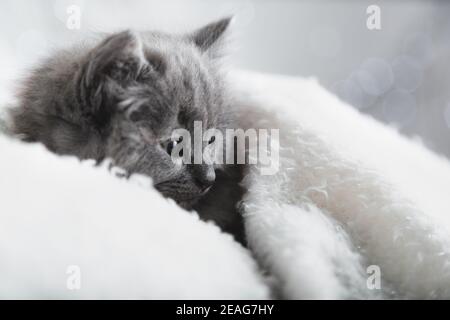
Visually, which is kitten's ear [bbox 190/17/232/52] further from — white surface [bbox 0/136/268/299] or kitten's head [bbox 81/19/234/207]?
white surface [bbox 0/136/268/299]

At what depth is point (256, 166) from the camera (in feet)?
2.56

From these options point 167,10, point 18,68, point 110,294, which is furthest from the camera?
point 167,10

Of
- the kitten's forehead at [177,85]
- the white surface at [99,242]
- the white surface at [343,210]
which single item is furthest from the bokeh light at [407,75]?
the white surface at [99,242]

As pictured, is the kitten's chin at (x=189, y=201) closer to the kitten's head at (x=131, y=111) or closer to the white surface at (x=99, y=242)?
the kitten's head at (x=131, y=111)

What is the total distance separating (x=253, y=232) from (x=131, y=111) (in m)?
0.24

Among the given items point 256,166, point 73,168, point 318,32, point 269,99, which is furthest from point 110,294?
point 318,32

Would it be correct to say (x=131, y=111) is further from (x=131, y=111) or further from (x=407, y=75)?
(x=407, y=75)

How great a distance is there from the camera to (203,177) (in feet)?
2.59

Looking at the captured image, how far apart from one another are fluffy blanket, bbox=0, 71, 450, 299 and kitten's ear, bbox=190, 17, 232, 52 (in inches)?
9.9

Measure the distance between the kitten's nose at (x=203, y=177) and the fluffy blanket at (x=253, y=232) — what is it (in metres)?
0.06

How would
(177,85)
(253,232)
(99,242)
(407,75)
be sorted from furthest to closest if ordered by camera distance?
(407,75) → (177,85) → (253,232) → (99,242)

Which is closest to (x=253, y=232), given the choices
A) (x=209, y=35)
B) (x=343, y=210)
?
(x=343, y=210)

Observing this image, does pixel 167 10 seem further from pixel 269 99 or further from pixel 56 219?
pixel 56 219
